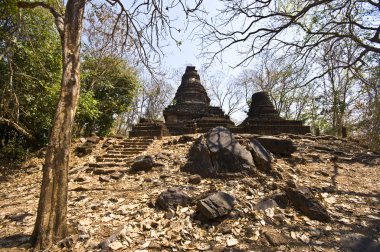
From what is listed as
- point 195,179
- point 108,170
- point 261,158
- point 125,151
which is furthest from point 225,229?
point 125,151

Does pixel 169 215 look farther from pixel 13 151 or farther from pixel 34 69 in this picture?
pixel 13 151

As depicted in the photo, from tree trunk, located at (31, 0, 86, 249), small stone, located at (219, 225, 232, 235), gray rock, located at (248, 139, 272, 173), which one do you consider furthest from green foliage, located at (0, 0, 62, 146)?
small stone, located at (219, 225, 232, 235)

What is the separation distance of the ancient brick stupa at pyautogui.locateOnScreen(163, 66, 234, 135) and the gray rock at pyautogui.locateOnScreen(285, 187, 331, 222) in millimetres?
11132

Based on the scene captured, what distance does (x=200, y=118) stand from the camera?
1873 cm

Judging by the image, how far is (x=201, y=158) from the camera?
664cm

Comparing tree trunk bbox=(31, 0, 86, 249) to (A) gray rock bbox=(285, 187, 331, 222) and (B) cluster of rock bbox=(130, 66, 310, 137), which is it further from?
(B) cluster of rock bbox=(130, 66, 310, 137)

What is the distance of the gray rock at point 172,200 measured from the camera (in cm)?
469

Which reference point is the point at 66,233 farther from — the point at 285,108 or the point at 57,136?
the point at 285,108

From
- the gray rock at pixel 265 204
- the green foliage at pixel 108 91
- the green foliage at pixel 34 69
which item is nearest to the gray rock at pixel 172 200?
the gray rock at pixel 265 204

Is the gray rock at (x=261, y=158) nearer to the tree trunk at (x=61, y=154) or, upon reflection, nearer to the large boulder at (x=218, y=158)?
the large boulder at (x=218, y=158)

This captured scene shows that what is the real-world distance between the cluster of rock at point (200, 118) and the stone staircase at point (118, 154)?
Result: 2682mm

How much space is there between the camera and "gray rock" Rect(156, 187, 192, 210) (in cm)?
469

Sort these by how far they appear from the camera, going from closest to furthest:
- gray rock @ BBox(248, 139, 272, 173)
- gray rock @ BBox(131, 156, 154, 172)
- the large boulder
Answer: the large boulder
gray rock @ BBox(248, 139, 272, 173)
gray rock @ BBox(131, 156, 154, 172)

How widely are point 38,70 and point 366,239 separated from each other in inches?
416
